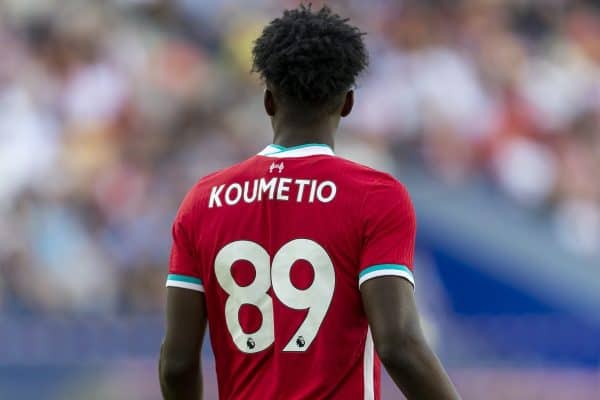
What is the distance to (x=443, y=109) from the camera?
33.9ft

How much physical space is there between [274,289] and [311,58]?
0.60 meters

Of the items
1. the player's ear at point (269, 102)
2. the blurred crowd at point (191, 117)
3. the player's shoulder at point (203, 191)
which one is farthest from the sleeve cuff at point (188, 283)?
the blurred crowd at point (191, 117)

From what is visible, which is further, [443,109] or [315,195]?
[443,109]

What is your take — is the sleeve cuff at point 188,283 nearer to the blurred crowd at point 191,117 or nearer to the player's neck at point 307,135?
the player's neck at point 307,135

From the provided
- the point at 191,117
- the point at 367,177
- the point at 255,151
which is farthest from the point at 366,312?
the point at 191,117

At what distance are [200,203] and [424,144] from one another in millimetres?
6734

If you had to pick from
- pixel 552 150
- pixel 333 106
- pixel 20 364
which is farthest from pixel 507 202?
pixel 333 106

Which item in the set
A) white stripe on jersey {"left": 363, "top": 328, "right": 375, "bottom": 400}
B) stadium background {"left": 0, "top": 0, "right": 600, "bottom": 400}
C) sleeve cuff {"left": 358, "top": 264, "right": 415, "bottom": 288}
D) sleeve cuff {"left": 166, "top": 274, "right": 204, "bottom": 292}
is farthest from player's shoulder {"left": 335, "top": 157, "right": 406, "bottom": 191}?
stadium background {"left": 0, "top": 0, "right": 600, "bottom": 400}

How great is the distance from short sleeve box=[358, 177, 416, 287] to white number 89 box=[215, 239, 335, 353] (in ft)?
0.38

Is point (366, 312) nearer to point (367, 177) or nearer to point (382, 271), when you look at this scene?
point (382, 271)

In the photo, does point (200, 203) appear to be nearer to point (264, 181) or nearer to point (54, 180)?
point (264, 181)

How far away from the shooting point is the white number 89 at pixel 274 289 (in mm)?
3252

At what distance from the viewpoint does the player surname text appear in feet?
10.8

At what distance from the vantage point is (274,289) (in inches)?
130
